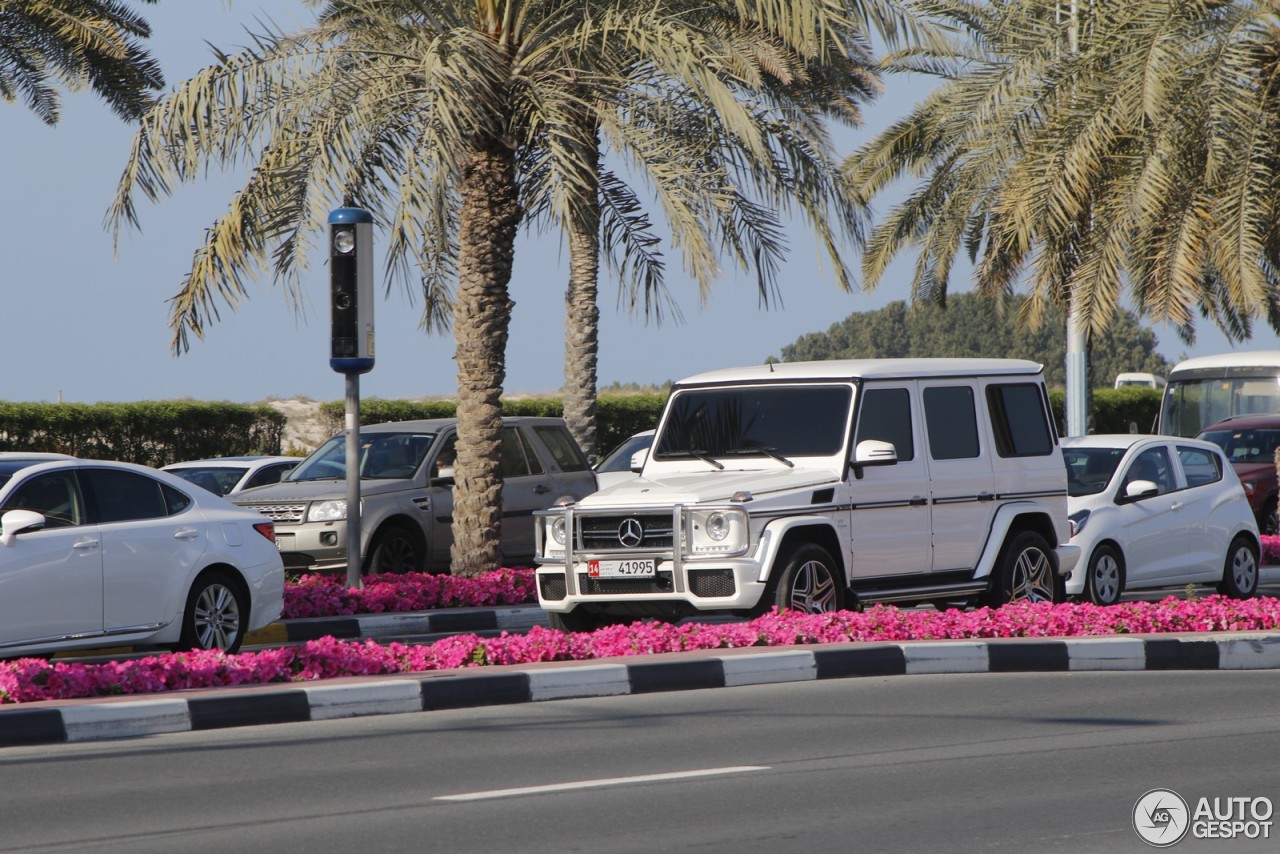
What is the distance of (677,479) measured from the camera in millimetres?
11805

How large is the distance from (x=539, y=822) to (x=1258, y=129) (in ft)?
48.9

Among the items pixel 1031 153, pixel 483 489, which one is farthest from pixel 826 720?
pixel 1031 153

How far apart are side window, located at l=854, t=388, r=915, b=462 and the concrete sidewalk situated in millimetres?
1600

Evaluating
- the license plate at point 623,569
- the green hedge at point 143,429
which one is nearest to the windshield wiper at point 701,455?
the license plate at point 623,569

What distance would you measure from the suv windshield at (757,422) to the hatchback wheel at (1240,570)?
18.8 ft

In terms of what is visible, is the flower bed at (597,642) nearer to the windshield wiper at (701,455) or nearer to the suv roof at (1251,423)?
the windshield wiper at (701,455)

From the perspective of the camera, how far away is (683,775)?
23.6ft

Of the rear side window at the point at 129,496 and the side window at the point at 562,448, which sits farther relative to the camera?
the side window at the point at 562,448

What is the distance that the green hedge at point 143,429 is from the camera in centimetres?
2964

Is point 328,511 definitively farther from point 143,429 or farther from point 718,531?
point 143,429

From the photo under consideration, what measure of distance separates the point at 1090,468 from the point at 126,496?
28.0 feet

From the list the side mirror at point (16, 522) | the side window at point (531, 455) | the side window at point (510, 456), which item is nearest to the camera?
the side mirror at point (16, 522)

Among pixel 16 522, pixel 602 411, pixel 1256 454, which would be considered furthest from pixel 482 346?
pixel 602 411

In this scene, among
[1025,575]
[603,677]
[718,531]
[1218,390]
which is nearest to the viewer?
[603,677]
